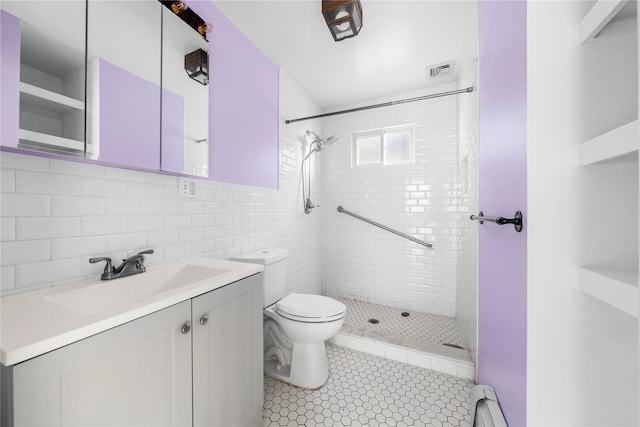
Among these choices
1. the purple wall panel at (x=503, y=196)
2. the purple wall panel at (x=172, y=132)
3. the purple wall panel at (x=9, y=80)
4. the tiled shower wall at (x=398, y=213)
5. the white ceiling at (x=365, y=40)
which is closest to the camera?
the purple wall panel at (x=9, y=80)

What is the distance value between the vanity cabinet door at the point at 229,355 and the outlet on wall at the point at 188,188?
2.05ft

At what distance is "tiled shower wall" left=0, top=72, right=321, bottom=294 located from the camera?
79 cm

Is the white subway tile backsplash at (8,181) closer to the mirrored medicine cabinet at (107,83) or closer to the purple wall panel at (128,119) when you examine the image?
the mirrored medicine cabinet at (107,83)

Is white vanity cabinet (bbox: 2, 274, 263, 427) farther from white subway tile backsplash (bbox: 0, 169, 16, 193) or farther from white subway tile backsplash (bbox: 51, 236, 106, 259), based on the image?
white subway tile backsplash (bbox: 0, 169, 16, 193)

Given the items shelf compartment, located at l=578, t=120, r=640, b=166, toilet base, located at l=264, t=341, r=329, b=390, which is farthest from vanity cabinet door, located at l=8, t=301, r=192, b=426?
shelf compartment, located at l=578, t=120, r=640, b=166

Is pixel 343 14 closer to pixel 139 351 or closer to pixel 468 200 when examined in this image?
pixel 468 200

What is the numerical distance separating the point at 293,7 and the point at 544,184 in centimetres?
167

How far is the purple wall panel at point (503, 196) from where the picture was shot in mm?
833

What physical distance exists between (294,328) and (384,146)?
2104 mm

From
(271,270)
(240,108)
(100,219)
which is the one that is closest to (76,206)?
(100,219)

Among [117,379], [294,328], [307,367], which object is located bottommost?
[307,367]

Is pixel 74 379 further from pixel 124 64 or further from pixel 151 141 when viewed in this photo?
pixel 124 64

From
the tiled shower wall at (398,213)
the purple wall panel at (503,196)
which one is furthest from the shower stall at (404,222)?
the purple wall panel at (503,196)

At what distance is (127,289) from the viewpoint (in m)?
0.96
